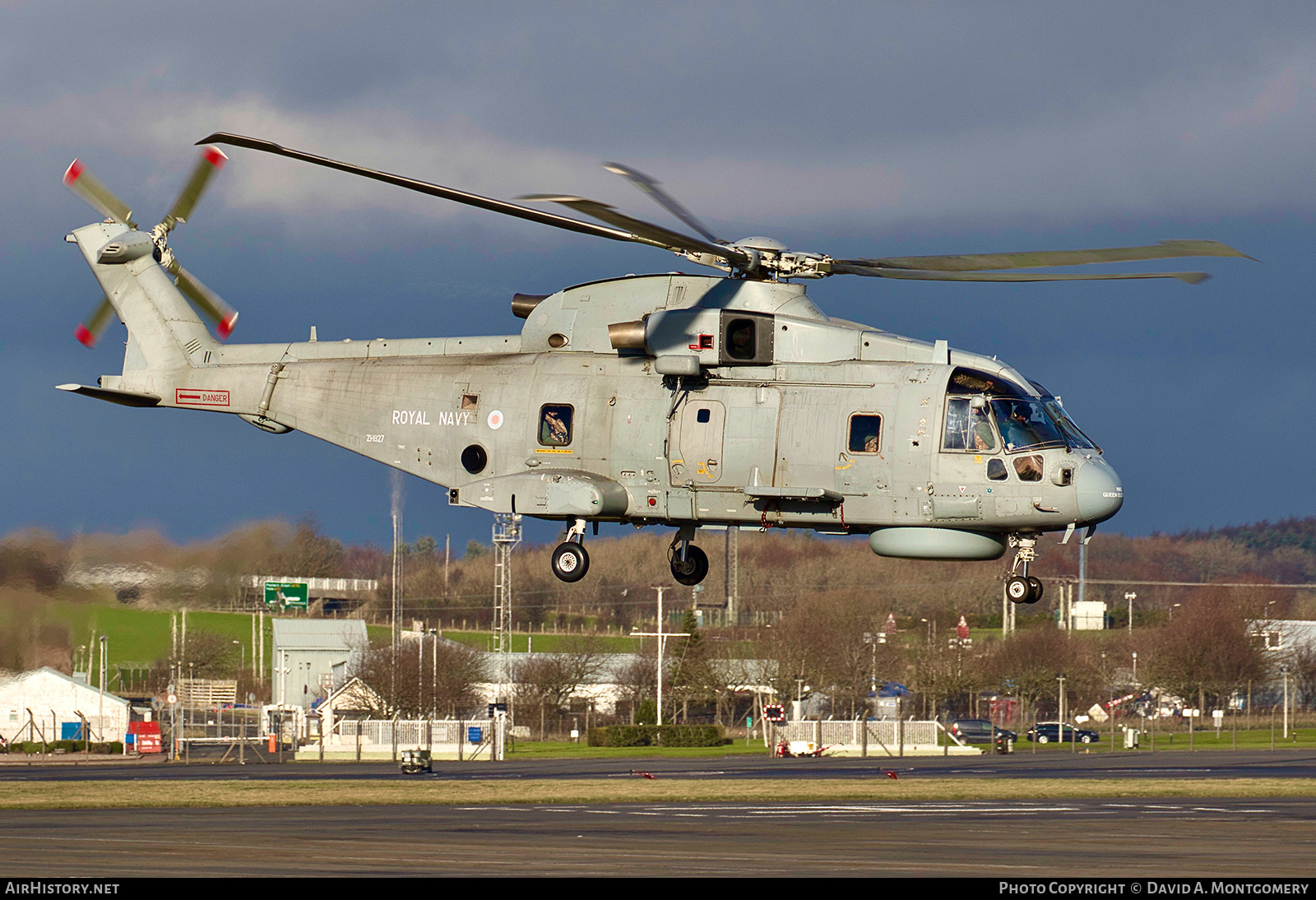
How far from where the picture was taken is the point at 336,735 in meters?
79.7

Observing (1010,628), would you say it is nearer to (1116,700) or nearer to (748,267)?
(1116,700)

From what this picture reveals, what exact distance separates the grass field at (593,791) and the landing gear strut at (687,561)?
11852mm

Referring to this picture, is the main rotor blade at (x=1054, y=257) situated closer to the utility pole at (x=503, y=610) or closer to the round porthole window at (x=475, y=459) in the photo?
the round porthole window at (x=475, y=459)

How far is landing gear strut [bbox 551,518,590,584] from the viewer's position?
90.4ft

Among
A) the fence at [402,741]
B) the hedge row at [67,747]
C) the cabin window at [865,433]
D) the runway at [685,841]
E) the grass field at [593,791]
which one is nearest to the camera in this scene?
the runway at [685,841]

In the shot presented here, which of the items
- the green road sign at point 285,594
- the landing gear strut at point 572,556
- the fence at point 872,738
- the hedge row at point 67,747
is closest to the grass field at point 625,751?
the fence at point 872,738

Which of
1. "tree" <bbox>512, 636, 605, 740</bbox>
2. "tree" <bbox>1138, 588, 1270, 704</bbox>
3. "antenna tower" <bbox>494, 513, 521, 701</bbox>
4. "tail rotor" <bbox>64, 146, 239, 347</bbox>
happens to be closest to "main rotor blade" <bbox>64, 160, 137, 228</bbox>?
"tail rotor" <bbox>64, 146, 239, 347</bbox>

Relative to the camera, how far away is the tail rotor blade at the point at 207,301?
1293 inches

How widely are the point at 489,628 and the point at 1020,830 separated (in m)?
93.5

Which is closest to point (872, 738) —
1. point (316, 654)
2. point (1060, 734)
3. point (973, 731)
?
point (973, 731)

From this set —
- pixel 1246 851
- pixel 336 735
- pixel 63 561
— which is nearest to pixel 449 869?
pixel 1246 851

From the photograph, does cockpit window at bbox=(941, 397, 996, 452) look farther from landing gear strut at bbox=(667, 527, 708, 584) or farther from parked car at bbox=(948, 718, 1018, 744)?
parked car at bbox=(948, 718, 1018, 744)

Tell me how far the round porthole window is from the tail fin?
22.1ft

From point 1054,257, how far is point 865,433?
4.51 meters
